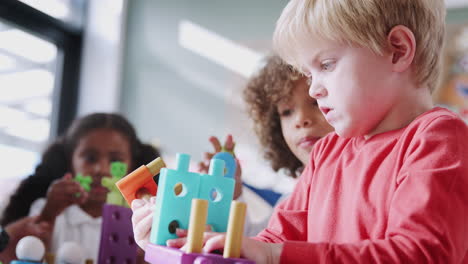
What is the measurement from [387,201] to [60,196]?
94cm

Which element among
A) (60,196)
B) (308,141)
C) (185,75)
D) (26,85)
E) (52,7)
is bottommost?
(60,196)

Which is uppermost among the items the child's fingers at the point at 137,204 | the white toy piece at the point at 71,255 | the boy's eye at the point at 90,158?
the boy's eye at the point at 90,158

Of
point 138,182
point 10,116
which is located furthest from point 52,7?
point 138,182

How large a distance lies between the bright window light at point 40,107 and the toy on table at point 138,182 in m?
1.61

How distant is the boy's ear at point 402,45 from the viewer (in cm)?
61

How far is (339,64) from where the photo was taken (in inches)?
23.6

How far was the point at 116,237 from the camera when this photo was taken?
3.34 feet

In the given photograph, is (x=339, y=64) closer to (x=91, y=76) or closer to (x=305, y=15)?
(x=305, y=15)

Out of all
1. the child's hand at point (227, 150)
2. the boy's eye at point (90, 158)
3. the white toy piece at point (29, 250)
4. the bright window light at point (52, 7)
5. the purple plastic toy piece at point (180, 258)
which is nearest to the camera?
Answer: the purple plastic toy piece at point (180, 258)

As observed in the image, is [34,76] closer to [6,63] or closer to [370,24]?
[6,63]

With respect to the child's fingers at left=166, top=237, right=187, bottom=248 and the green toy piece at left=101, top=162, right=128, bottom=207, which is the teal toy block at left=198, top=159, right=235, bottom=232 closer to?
the child's fingers at left=166, top=237, right=187, bottom=248

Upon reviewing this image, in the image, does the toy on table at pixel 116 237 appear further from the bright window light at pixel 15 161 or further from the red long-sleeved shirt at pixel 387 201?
the bright window light at pixel 15 161

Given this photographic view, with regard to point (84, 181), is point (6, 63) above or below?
above

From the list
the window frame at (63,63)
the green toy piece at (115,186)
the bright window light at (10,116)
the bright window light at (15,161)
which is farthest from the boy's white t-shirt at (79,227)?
the window frame at (63,63)
